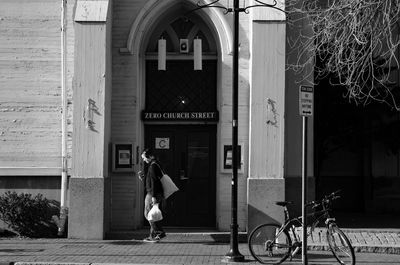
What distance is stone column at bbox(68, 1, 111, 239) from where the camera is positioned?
1302 cm

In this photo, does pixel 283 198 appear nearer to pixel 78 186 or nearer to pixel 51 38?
pixel 78 186

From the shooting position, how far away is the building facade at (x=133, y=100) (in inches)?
518

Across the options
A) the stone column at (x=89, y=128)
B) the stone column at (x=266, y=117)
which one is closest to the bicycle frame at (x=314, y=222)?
the stone column at (x=266, y=117)

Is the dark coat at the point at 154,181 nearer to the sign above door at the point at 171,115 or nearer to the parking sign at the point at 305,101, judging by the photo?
the sign above door at the point at 171,115

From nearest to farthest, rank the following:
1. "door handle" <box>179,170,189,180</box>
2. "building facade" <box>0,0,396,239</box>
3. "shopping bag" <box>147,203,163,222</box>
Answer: "shopping bag" <box>147,203,163,222</box> < "building facade" <box>0,0,396,239</box> < "door handle" <box>179,170,189,180</box>

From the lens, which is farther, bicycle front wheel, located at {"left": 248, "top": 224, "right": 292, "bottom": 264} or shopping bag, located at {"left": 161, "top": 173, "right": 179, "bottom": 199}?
shopping bag, located at {"left": 161, "top": 173, "right": 179, "bottom": 199}

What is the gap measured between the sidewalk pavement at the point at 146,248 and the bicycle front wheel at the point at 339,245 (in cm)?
147

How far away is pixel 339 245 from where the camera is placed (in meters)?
10.3

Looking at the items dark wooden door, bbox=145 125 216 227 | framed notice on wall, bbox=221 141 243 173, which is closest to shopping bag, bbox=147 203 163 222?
dark wooden door, bbox=145 125 216 227

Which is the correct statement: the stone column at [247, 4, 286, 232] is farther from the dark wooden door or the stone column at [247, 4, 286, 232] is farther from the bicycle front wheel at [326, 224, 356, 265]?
the bicycle front wheel at [326, 224, 356, 265]

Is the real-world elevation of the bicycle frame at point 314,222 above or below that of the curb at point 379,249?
above

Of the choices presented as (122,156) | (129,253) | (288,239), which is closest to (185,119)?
(122,156)

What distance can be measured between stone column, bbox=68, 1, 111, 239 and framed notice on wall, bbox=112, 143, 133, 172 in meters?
0.58

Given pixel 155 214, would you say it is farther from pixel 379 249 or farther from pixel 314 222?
pixel 379 249
